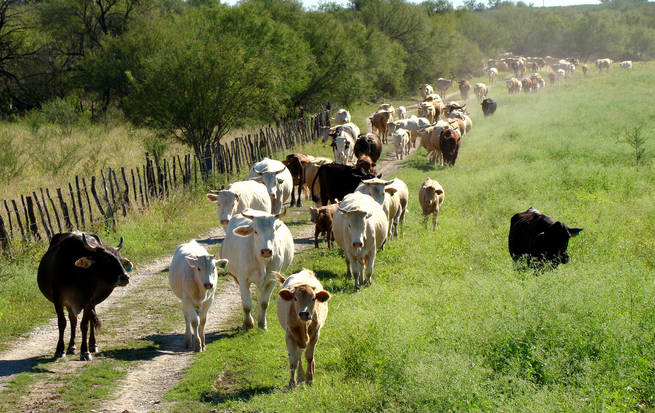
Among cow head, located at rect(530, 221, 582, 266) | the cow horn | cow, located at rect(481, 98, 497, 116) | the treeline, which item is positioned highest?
the treeline

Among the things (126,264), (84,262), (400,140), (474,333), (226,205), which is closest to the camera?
(474,333)

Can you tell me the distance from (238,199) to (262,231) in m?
4.69

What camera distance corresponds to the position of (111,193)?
18.1 meters

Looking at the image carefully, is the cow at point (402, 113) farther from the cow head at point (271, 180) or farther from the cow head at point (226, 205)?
the cow head at point (226, 205)

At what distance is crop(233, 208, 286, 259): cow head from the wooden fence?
6388mm

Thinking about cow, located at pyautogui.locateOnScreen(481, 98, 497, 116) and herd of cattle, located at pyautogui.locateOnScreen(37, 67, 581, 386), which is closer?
herd of cattle, located at pyautogui.locateOnScreen(37, 67, 581, 386)

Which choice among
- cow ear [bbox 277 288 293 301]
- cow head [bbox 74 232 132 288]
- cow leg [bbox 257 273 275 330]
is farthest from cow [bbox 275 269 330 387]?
cow head [bbox 74 232 132 288]

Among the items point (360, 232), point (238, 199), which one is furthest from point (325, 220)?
point (360, 232)

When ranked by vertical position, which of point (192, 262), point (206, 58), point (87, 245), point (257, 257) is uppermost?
point (206, 58)

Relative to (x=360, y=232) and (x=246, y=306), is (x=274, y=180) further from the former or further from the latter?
(x=246, y=306)

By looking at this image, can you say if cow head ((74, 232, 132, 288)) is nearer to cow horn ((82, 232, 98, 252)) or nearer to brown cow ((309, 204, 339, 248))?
cow horn ((82, 232, 98, 252))

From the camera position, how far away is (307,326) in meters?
8.02

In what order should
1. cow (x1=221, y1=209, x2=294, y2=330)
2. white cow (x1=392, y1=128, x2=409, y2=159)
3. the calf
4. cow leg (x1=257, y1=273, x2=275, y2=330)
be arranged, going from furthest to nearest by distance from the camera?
white cow (x1=392, y1=128, x2=409, y2=159) → the calf → cow leg (x1=257, y1=273, x2=275, y2=330) → cow (x1=221, y1=209, x2=294, y2=330)

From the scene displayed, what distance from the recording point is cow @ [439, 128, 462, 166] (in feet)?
83.6
